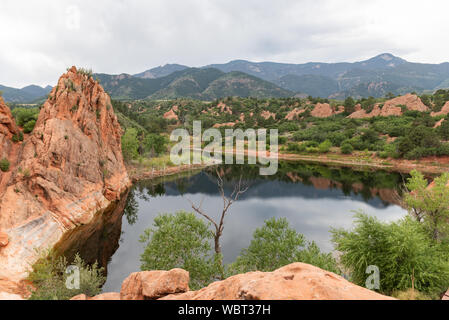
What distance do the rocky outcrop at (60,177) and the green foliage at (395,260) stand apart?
83.7ft

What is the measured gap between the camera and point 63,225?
27.3 meters

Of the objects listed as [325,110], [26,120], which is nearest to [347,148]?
[325,110]

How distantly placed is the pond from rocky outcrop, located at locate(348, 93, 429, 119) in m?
55.6

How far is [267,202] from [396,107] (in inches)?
3737

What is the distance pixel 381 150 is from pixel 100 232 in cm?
8003

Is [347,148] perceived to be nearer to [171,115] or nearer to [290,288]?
[290,288]

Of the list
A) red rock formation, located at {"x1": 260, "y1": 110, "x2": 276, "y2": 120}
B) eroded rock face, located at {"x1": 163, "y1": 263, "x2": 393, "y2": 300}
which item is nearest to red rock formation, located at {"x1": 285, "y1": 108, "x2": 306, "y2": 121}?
red rock formation, located at {"x1": 260, "y1": 110, "x2": 276, "y2": 120}

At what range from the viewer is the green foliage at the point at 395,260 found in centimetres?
1270

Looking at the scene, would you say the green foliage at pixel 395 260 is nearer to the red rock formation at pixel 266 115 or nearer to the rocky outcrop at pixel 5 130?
the rocky outcrop at pixel 5 130

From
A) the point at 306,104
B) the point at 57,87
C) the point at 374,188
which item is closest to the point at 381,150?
the point at 374,188

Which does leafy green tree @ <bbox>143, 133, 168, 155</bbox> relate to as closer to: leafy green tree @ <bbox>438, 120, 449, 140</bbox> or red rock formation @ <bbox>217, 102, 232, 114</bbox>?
leafy green tree @ <bbox>438, 120, 449, 140</bbox>

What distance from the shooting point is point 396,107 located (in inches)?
4033

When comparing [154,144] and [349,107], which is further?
[349,107]

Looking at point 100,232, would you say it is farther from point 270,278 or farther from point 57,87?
point 270,278
